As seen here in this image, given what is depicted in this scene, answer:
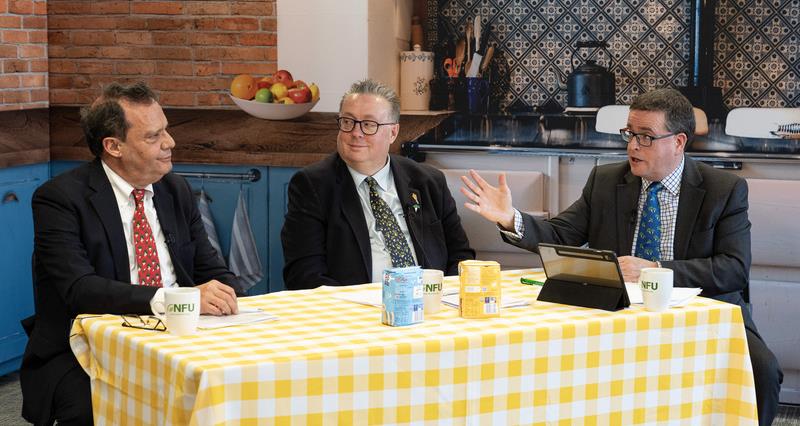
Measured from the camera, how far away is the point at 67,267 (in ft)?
9.02

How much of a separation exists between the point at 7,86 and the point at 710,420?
3440mm

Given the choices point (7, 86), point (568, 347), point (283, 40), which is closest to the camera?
point (568, 347)

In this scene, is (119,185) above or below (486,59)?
below

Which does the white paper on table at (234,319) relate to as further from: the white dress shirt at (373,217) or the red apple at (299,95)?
the red apple at (299,95)

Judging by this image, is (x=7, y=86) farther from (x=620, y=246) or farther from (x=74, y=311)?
(x=620, y=246)

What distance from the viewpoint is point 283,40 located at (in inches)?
202

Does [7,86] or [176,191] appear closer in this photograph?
[176,191]

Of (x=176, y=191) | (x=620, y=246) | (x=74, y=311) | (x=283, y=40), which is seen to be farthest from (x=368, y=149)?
(x=283, y=40)

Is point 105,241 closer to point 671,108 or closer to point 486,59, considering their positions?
point 671,108

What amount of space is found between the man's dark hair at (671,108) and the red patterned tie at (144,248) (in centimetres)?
149

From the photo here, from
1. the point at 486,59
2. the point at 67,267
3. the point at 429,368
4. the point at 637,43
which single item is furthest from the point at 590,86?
the point at 429,368

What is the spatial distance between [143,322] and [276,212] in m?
2.59

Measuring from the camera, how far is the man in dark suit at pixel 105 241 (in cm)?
271

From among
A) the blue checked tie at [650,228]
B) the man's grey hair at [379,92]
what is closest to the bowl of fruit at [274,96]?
the man's grey hair at [379,92]
